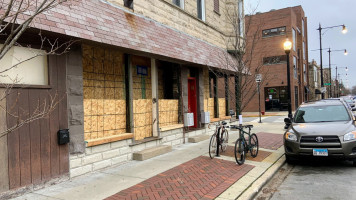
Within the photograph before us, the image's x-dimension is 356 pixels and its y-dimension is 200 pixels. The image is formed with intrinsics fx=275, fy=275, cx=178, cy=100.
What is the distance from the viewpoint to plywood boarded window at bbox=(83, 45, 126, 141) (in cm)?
679

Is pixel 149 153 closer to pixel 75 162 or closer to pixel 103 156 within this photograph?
pixel 103 156

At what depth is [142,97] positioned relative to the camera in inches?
346

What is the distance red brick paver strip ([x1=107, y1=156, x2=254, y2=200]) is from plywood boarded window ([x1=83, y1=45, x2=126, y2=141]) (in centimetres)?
210

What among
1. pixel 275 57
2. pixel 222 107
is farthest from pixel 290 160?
pixel 275 57

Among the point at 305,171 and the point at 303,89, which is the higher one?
the point at 303,89

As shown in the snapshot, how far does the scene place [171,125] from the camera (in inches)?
384

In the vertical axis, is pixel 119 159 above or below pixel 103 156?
below

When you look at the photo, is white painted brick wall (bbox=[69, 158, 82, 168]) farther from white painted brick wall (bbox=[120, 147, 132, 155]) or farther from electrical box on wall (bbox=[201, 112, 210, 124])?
electrical box on wall (bbox=[201, 112, 210, 124])

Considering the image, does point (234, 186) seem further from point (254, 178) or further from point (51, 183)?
point (51, 183)

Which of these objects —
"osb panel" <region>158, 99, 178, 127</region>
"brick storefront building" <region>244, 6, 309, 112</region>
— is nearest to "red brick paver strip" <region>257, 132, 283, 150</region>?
"osb panel" <region>158, 99, 178, 127</region>

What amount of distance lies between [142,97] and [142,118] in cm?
72

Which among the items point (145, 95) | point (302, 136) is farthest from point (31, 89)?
point (302, 136)

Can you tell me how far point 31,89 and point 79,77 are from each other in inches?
47.1

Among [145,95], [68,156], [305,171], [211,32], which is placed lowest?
[305,171]
